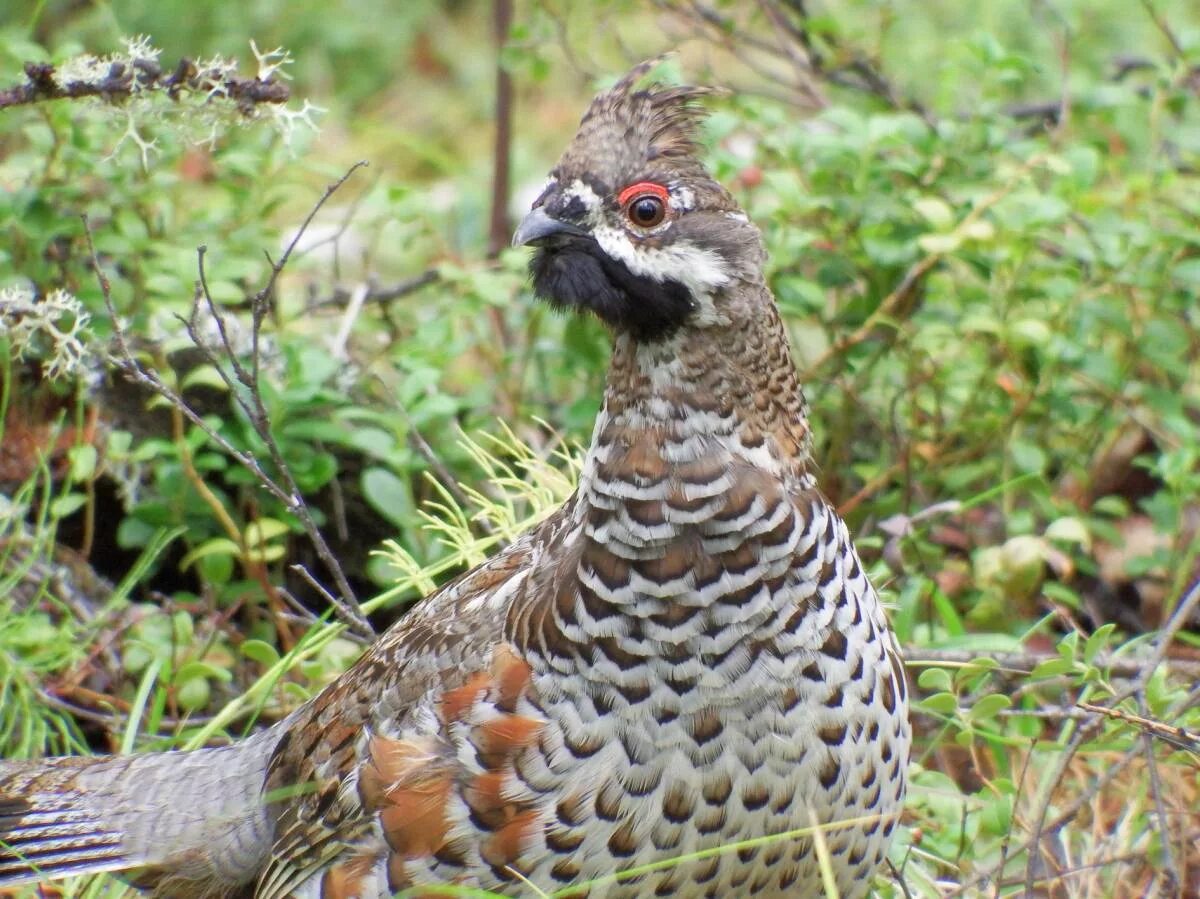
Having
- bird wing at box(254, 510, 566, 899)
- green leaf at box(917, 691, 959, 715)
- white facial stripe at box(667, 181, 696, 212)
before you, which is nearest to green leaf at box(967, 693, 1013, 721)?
green leaf at box(917, 691, 959, 715)

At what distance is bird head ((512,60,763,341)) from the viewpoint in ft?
8.59

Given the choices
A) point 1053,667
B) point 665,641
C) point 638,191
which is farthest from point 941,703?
point 638,191

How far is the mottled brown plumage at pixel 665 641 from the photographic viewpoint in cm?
260

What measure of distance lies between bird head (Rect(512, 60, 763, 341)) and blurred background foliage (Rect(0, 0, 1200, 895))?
803 millimetres

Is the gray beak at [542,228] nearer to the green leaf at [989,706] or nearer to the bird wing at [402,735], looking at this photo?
the bird wing at [402,735]

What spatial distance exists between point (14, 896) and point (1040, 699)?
242 centimetres

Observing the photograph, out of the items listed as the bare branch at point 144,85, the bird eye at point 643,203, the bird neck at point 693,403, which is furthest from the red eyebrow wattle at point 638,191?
the bare branch at point 144,85

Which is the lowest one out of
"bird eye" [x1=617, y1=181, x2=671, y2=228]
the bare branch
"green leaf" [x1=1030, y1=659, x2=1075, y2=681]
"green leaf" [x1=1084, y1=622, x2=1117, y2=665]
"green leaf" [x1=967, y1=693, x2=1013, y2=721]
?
"green leaf" [x1=967, y1=693, x2=1013, y2=721]

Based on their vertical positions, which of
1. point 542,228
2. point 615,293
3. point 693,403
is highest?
point 542,228

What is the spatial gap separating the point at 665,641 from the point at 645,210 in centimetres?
73

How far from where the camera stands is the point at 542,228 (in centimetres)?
264

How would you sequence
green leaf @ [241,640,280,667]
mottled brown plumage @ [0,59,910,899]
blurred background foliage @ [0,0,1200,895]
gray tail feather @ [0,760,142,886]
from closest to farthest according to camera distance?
mottled brown plumage @ [0,59,910,899] → gray tail feather @ [0,760,142,886] → green leaf @ [241,640,280,667] → blurred background foliage @ [0,0,1200,895]

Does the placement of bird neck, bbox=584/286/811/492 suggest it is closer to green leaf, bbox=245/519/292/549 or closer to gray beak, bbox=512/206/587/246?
gray beak, bbox=512/206/587/246

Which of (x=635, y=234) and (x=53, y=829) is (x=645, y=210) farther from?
(x=53, y=829)
